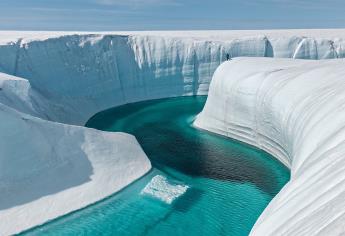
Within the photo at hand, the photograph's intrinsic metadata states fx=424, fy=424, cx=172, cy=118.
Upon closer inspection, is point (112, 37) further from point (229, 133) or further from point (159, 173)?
point (159, 173)

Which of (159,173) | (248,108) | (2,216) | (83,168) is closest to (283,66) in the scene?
(248,108)

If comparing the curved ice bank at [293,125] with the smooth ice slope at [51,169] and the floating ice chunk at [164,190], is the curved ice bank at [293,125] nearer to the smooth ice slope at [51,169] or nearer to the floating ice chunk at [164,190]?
the floating ice chunk at [164,190]

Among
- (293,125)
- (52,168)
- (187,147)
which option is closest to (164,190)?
(52,168)

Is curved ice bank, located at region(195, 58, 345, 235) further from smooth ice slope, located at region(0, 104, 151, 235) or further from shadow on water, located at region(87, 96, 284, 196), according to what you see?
smooth ice slope, located at region(0, 104, 151, 235)

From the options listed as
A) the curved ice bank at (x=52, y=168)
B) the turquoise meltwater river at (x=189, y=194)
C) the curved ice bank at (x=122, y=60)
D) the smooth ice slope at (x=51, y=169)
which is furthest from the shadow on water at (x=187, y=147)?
the curved ice bank at (x=122, y=60)

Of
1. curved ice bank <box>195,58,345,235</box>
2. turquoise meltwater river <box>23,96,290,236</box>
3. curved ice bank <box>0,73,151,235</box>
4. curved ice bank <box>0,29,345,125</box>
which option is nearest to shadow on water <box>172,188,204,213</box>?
turquoise meltwater river <box>23,96,290,236</box>

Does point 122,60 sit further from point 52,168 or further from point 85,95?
point 52,168
